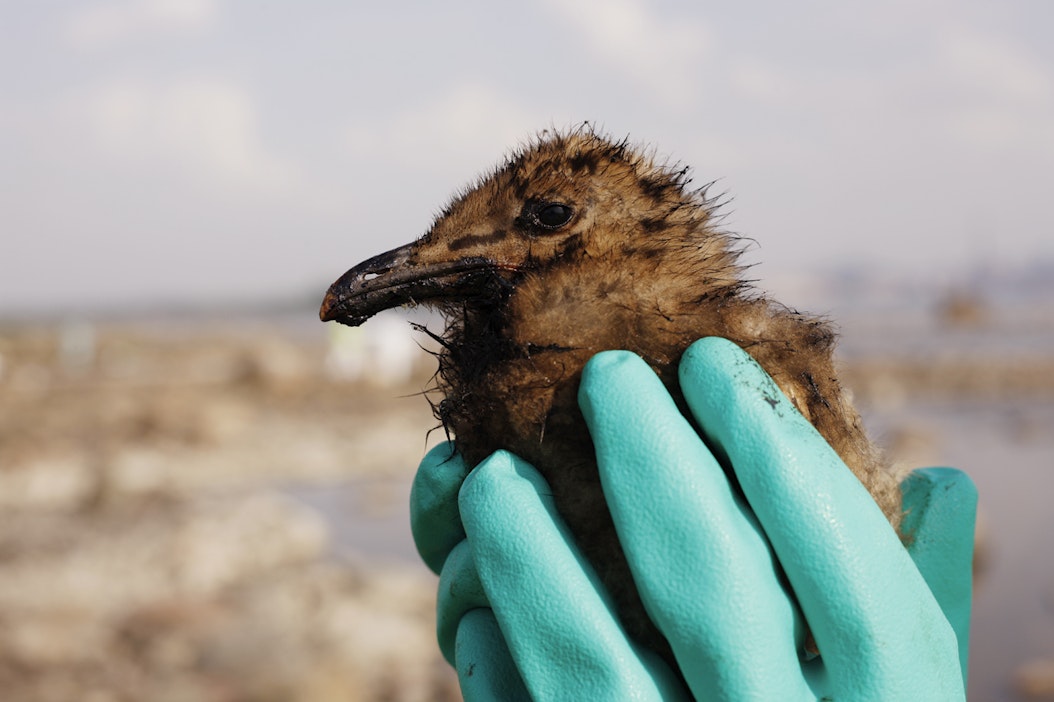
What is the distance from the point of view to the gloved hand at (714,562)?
2061mm

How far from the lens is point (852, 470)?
2.34 metres

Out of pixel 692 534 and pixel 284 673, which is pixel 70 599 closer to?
pixel 284 673

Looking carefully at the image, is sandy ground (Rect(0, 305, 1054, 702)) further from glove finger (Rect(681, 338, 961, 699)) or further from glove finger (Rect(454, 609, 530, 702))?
glove finger (Rect(454, 609, 530, 702))

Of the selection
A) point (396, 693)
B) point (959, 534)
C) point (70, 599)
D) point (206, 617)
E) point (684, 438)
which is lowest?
point (959, 534)

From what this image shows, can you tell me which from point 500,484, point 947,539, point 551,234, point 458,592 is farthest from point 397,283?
point 947,539

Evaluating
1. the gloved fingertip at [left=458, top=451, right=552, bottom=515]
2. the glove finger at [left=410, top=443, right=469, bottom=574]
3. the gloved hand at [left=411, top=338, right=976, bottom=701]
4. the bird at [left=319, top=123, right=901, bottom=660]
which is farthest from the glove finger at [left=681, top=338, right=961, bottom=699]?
the glove finger at [left=410, top=443, right=469, bottom=574]

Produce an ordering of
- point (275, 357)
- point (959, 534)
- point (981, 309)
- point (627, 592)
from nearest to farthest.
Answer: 1. point (627, 592)
2. point (959, 534)
3. point (275, 357)
4. point (981, 309)

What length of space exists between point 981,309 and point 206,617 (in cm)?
6273

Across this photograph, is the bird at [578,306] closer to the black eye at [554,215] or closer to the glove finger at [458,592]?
the black eye at [554,215]

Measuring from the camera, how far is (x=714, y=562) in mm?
2062

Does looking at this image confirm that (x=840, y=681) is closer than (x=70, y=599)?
Yes

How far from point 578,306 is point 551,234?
24cm

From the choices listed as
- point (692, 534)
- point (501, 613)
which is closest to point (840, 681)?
point (692, 534)

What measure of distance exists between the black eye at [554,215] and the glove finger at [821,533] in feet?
1.58
